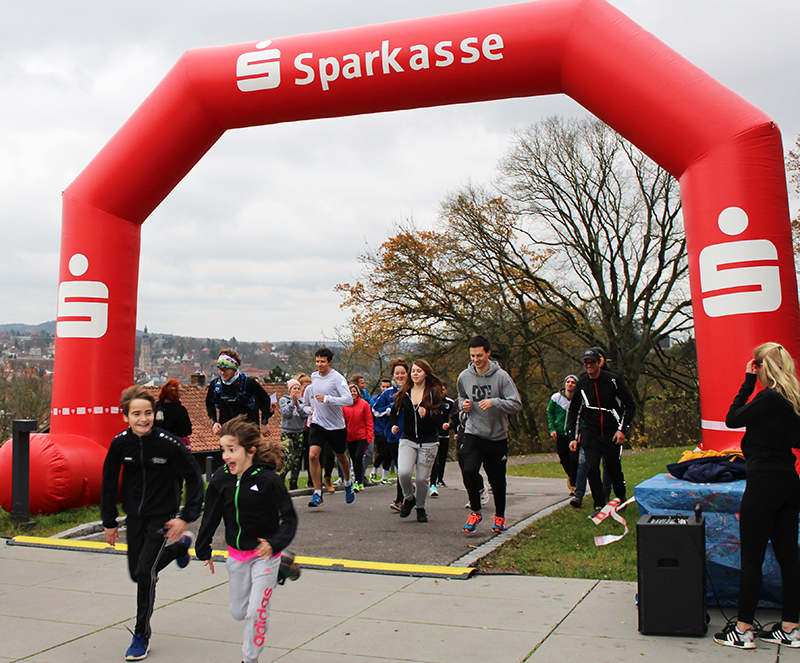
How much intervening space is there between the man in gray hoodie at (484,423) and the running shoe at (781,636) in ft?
11.0

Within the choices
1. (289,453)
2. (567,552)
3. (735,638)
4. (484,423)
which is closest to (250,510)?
(735,638)

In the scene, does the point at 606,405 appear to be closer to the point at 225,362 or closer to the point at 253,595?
the point at 225,362

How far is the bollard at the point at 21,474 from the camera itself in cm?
853

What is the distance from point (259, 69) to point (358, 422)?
5.12 m

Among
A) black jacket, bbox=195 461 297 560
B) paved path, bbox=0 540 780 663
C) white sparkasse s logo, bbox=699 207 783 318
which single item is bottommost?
paved path, bbox=0 540 780 663

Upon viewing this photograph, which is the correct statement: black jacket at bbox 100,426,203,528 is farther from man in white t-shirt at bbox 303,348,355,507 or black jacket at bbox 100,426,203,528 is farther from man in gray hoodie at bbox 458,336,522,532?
man in white t-shirt at bbox 303,348,355,507

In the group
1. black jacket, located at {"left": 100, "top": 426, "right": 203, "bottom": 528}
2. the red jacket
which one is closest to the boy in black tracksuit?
black jacket, located at {"left": 100, "top": 426, "right": 203, "bottom": 528}

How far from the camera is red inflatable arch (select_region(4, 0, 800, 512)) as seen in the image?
6609 mm

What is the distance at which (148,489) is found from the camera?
4641 mm

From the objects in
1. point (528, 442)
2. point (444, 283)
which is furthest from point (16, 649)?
point (528, 442)

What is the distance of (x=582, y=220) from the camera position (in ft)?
97.5

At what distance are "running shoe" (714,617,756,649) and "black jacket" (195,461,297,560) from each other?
261 cm

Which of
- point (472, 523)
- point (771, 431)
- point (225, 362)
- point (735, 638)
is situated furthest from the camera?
point (225, 362)

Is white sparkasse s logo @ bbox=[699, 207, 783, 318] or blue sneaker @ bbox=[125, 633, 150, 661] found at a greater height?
white sparkasse s logo @ bbox=[699, 207, 783, 318]
